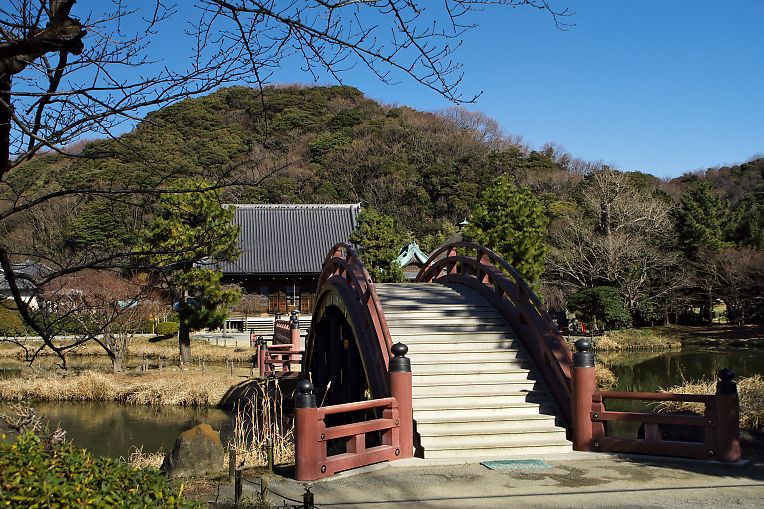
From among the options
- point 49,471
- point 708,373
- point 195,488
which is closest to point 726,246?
point 708,373

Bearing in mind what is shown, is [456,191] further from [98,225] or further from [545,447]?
[545,447]

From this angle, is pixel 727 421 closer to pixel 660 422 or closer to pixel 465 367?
pixel 660 422

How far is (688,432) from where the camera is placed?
28.8ft

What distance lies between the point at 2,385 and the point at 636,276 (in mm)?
25142

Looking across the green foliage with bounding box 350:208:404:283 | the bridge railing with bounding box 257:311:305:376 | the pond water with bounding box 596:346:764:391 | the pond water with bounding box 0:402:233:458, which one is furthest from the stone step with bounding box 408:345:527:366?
the green foliage with bounding box 350:208:404:283

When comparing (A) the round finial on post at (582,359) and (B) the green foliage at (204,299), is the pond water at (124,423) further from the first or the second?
(A) the round finial on post at (582,359)

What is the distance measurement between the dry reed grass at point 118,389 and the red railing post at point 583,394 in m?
13.6

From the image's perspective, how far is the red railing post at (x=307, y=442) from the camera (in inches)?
275

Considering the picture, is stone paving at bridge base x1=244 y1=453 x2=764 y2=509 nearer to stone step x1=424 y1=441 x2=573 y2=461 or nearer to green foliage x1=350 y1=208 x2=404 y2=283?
stone step x1=424 y1=441 x2=573 y2=461

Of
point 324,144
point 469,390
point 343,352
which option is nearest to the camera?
point 469,390

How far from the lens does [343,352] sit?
43.3ft

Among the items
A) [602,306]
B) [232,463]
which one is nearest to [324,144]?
[602,306]

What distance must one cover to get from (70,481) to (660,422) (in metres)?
6.01

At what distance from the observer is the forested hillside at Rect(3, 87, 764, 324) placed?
12.2 metres
